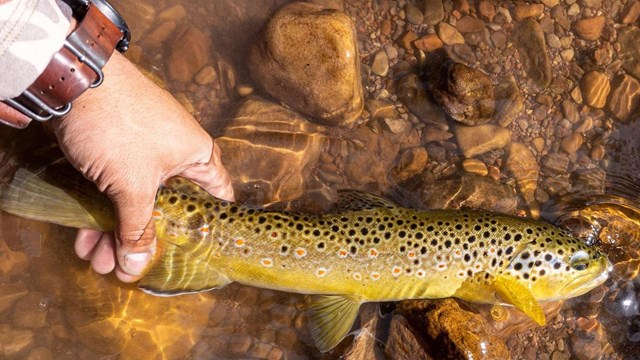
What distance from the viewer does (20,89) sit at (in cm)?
259

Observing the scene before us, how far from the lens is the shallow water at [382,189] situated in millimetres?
4254

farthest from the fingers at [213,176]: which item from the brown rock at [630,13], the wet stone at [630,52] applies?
the brown rock at [630,13]

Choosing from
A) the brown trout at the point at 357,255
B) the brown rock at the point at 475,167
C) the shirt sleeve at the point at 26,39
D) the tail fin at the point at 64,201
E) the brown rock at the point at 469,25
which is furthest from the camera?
the brown rock at the point at 469,25

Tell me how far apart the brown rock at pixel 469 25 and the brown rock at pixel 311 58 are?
1.24 meters

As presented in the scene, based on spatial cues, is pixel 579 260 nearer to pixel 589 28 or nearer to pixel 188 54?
pixel 589 28

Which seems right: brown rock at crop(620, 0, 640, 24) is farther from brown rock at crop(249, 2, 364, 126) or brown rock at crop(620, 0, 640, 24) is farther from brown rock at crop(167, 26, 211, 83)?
brown rock at crop(167, 26, 211, 83)

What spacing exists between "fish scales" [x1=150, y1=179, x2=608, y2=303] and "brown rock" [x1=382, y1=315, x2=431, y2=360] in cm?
31

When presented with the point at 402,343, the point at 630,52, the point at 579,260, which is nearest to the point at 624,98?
the point at 630,52

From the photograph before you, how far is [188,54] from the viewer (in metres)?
5.09

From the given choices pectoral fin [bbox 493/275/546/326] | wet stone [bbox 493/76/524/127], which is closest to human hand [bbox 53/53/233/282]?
pectoral fin [bbox 493/275/546/326]

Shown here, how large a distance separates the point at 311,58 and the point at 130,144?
1977 millimetres

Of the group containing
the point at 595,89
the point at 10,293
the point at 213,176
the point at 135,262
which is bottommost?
the point at 10,293

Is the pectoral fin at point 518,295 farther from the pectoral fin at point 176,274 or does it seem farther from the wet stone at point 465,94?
the pectoral fin at point 176,274

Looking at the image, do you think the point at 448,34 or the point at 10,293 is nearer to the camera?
the point at 10,293
